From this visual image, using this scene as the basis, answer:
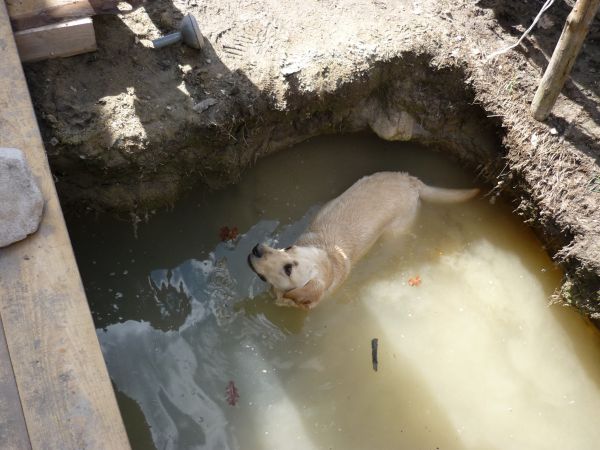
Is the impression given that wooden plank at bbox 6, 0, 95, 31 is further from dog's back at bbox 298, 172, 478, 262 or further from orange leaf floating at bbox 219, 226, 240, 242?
dog's back at bbox 298, 172, 478, 262

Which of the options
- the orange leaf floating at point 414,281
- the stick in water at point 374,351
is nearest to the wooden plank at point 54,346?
the stick in water at point 374,351

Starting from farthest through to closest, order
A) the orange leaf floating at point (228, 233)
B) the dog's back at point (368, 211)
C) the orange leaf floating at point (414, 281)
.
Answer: the orange leaf floating at point (414, 281), the orange leaf floating at point (228, 233), the dog's back at point (368, 211)

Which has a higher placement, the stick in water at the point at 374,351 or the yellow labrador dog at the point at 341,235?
the yellow labrador dog at the point at 341,235

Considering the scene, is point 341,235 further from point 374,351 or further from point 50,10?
point 50,10

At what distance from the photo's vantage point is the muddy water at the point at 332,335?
484 cm

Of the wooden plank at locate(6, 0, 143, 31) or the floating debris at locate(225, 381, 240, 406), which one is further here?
the floating debris at locate(225, 381, 240, 406)

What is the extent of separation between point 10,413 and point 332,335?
3.02 meters

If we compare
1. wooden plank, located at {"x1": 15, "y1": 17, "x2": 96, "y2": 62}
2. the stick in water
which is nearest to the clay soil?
wooden plank, located at {"x1": 15, "y1": 17, "x2": 96, "y2": 62}

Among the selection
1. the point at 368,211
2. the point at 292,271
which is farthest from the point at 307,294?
the point at 368,211

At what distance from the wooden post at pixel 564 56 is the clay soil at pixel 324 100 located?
7.7 inches

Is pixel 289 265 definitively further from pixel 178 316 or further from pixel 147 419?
pixel 147 419

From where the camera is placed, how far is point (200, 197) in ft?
18.0

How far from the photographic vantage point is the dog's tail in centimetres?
584

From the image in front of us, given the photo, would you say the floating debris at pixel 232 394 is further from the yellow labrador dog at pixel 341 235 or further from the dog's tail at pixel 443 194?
the dog's tail at pixel 443 194
